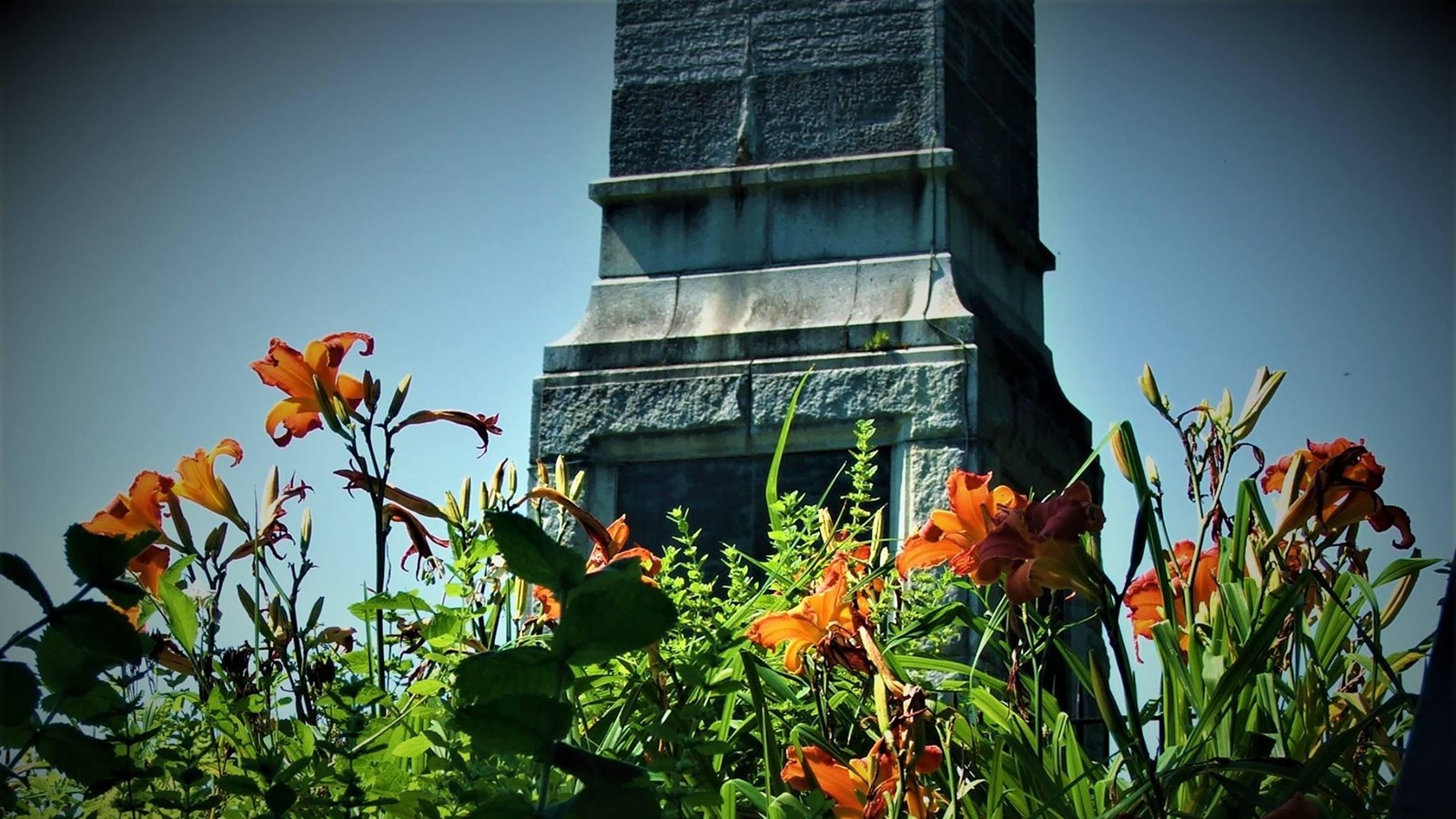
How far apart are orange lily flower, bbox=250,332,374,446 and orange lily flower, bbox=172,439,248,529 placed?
172mm

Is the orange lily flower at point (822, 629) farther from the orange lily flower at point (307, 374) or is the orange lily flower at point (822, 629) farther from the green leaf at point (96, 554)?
the green leaf at point (96, 554)

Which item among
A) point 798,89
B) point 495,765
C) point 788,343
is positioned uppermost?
point 798,89

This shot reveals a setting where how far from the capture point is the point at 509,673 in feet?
4.54

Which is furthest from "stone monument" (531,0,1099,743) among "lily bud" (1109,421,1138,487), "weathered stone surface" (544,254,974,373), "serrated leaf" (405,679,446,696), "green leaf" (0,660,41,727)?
"green leaf" (0,660,41,727)

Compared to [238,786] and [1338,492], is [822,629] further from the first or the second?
[238,786]

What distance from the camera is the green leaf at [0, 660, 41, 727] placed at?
5.09 feet

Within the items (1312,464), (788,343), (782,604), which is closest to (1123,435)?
(1312,464)

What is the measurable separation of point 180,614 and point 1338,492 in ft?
5.20

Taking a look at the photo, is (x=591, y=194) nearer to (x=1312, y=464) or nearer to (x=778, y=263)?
(x=778, y=263)

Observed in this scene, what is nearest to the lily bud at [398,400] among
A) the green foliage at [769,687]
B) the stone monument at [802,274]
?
the green foliage at [769,687]

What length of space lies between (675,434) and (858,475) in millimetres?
2607

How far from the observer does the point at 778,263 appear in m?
5.75

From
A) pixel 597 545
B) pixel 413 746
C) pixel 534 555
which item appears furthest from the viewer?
pixel 597 545

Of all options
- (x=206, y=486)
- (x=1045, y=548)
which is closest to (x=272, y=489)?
(x=206, y=486)
